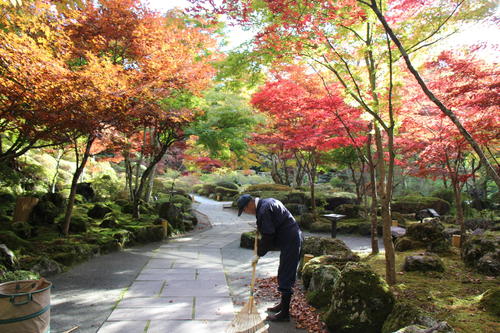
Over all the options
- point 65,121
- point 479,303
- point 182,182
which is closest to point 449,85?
point 479,303

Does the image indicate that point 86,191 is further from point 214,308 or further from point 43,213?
point 214,308

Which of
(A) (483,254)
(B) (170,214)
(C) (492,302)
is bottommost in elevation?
(C) (492,302)

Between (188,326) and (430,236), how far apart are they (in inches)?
239

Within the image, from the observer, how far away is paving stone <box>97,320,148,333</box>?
317 centimetres

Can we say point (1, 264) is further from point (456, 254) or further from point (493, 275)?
point (456, 254)

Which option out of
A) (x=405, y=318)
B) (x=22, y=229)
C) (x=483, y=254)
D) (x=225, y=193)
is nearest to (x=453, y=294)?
(x=483, y=254)

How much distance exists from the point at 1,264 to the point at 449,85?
8585 mm

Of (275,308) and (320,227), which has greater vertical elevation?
(320,227)

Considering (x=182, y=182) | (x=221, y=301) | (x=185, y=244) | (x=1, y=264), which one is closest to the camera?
(x=221, y=301)

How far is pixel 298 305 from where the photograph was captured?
4039mm

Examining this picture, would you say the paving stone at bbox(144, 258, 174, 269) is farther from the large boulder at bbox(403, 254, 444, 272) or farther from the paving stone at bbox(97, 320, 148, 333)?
the large boulder at bbox(403, 254, 444, 272)

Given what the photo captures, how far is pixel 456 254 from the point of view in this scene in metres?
6.48

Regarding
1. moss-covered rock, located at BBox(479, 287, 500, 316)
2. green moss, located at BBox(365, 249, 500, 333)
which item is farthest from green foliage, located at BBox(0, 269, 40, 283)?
moss-covered rock, located at BBox(479, 287, 500, 316)

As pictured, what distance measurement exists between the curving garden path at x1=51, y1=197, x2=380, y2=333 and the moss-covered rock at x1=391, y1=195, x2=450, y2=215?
33.0 feet
